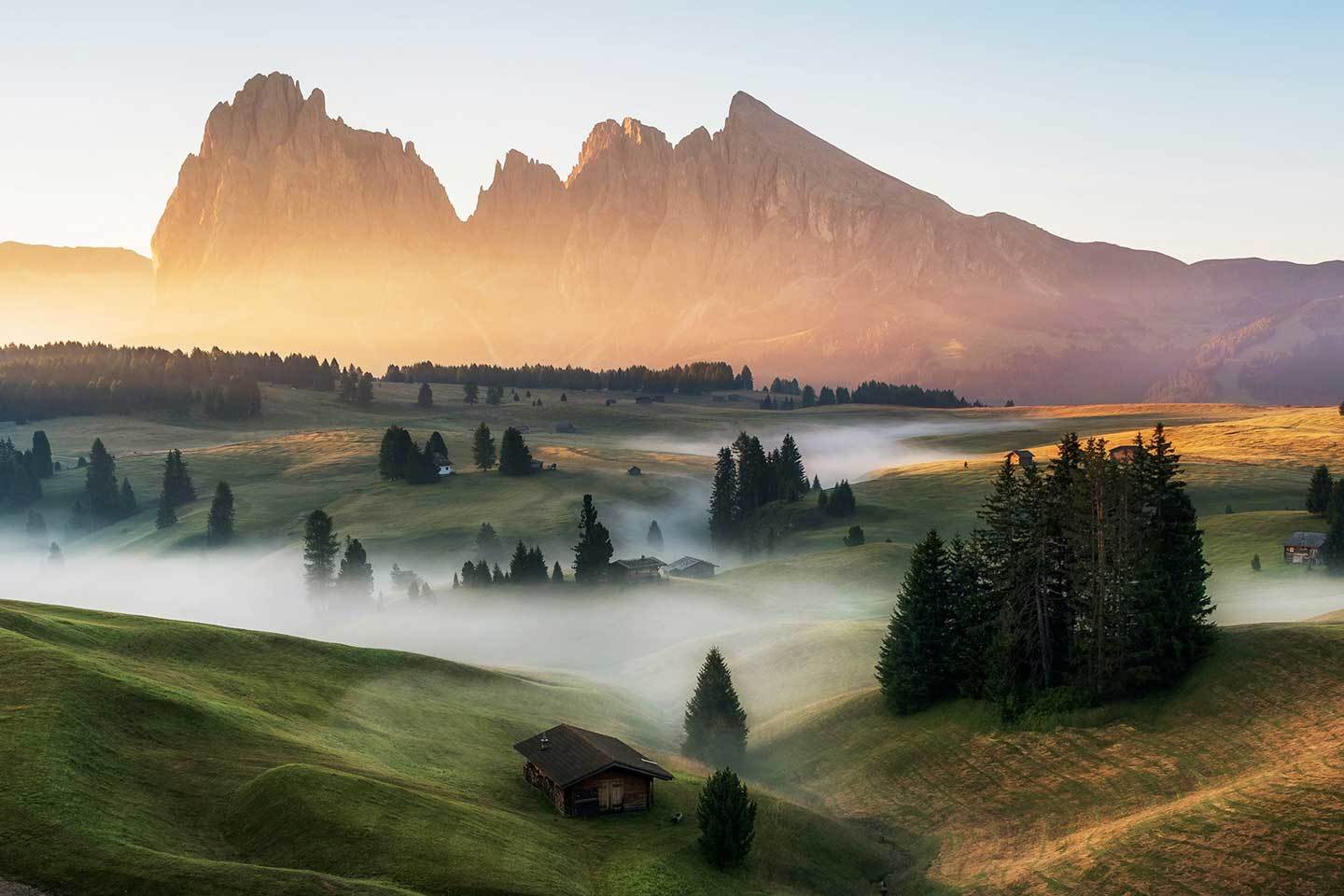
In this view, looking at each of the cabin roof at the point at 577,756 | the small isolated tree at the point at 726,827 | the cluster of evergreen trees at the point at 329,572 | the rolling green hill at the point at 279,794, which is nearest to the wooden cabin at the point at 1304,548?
the rolling green hill at the point at 279,794

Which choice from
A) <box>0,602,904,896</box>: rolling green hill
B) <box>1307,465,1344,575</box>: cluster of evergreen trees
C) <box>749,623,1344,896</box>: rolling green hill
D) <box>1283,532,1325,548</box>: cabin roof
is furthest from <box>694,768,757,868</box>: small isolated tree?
<box>1283,532,1325,548</box>: cabin roof

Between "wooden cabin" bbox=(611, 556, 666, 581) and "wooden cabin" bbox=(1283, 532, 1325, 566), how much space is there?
7867cm

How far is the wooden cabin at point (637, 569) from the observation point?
154 metres

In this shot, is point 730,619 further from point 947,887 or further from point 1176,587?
point 947,887

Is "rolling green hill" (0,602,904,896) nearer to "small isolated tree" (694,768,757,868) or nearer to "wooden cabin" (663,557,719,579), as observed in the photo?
"small isolated tree" (694,768,757,868)

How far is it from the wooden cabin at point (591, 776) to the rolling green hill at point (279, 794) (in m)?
0.96

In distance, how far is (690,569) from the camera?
169m

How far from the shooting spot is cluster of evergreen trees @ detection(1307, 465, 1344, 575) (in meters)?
118

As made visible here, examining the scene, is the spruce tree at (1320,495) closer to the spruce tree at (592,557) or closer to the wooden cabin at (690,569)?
the wooden cabin at (690,569)

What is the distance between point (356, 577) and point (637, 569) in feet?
131

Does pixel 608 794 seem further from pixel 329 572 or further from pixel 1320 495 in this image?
pixel 1320 495

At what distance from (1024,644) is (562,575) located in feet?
309

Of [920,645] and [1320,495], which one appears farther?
[1320,495]

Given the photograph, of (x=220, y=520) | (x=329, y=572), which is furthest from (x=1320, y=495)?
(x=220, y=520)
